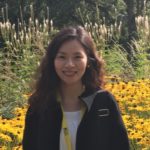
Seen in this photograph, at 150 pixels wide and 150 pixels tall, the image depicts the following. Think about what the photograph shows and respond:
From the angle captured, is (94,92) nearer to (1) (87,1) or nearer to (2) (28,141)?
(2) (28,141)

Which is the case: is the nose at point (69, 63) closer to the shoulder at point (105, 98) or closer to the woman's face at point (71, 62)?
the woman's face at point (71, 62)

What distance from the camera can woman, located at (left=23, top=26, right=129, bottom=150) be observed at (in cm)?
288

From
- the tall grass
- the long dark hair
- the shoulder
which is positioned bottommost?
the tall grass

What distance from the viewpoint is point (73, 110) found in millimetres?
2963

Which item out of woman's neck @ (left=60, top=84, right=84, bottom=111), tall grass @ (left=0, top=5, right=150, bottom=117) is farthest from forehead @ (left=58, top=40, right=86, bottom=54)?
tall grass @ (left=0, top=5, right=150, bottom=117)

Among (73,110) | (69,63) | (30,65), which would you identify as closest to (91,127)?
(73,110)

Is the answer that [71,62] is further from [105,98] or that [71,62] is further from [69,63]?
[105,98]

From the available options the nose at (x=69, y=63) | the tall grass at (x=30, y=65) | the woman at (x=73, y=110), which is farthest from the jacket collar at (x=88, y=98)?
the tall grass at (x=30, y=65)

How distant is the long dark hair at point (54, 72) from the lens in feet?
9.76

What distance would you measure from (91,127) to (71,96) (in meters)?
0.23

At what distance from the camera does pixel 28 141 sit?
2.97m

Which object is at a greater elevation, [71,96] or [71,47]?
[71,47]

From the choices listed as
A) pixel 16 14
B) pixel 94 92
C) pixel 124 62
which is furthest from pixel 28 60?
pixel 16 14

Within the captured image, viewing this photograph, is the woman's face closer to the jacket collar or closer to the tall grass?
the jacket collar
